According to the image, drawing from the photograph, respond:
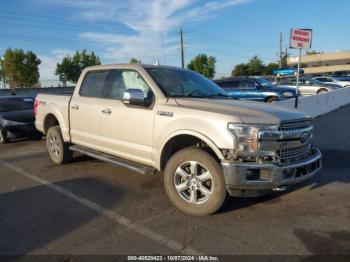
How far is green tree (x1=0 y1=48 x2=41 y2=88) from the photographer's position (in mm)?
68500

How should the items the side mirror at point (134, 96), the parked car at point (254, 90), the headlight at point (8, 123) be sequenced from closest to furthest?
the side mirror at point (134, 96), the headlight at point (8, 123), the parked car at point (254, 90)

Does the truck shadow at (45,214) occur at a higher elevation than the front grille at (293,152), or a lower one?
lower

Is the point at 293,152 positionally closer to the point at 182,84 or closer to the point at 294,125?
the point at 294,125

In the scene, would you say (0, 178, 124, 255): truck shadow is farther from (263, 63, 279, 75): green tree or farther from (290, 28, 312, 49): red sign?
(263, 63, 279, 75): green tree

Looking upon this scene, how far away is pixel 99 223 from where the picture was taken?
416 centimetres

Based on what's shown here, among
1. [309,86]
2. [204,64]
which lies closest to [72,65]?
[204,64]

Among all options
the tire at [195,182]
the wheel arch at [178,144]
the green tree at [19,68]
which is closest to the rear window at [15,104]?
the wheel arch at [178,144]

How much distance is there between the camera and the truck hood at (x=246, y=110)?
4.06 m

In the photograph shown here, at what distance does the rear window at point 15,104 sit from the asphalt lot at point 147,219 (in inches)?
201

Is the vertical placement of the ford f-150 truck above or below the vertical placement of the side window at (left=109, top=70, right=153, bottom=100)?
below

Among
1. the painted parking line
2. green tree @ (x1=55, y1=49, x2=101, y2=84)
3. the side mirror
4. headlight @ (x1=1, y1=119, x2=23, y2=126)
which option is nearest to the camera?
the painted parking line

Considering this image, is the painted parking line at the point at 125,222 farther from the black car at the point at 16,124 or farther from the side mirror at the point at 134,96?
the black car at the point at 16,124

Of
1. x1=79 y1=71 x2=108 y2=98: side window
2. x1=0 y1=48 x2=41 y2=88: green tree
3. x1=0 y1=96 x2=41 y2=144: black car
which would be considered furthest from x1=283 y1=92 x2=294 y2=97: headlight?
x1=0 y1=48 x2=41 y2=88: green tree

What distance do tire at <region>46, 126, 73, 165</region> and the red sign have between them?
22.8ft
